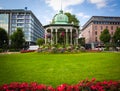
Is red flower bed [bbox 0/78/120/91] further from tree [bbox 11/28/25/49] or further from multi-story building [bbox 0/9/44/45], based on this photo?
multi-story building [bbox 0/9/44/45]

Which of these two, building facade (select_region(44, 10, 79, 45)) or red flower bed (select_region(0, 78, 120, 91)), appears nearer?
red flower bed (select_region(0, 78, 120, 91))

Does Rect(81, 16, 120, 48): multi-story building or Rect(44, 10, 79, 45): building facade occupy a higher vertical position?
Rect(81, 16, 120, 48): multi-story building

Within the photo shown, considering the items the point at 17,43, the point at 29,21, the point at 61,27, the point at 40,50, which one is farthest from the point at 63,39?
the point at 29,21

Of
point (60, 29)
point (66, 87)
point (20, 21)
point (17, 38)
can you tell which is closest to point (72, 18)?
point (60, 29)

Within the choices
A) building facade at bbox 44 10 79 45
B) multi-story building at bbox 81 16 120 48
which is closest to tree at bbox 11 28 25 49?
building facade at bbox 44 10 79 45

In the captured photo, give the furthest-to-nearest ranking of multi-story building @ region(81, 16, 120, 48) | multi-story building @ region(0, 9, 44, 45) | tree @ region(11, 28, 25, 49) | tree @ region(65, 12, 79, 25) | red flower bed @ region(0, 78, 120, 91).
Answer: multi-story building @ region(0, 9, 44, 45), multi-story building @ region(81, 16, 120, 48), tree @ region(11, 28, 25, 49), tree @ region(65, 12, 79, 25), red flower bed @ region(0, 78, 120, 91)

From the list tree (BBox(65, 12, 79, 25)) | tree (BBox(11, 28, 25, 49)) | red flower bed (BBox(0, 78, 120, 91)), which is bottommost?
red flower bed (BBox(0, 78, 120, 91))

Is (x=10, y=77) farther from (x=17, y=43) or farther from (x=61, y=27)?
(x=17, y=43)

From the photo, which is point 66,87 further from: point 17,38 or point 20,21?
point 20,21

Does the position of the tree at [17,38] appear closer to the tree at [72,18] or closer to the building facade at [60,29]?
the tree at [72,18]

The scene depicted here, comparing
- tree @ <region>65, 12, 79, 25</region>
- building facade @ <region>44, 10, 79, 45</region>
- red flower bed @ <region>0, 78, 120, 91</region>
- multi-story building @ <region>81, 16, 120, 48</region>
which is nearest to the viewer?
red flower bed @ <region>0, 78, 120, 91</region>

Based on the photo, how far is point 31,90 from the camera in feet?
A: 16.0

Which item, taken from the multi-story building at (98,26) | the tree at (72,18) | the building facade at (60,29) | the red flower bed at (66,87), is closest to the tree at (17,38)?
the tree at (72,18)

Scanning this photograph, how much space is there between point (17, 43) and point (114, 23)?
149 feet
